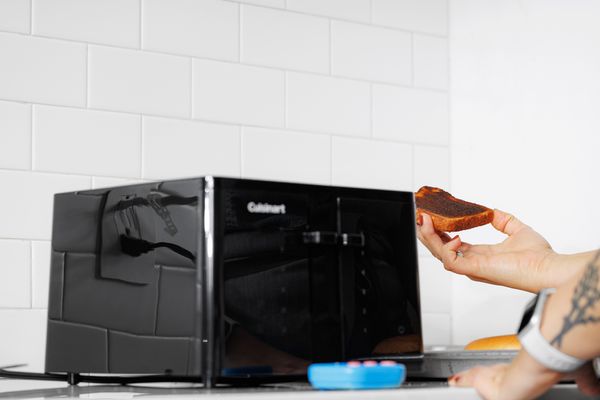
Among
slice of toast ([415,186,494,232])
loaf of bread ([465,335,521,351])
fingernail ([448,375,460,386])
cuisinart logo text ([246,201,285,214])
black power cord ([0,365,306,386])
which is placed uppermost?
slice of toast ([415,186,494,232])

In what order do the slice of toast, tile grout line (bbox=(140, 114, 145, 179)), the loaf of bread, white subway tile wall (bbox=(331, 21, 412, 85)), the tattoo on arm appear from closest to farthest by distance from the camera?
the tattoo on arm < the loaf of bread < the slice of toast < tile grout line (bbox=(140, 114, 145, 179)) < white subway tile wall (bbox=(331, 21, 412, 85))

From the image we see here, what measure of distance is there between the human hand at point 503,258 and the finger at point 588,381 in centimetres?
42

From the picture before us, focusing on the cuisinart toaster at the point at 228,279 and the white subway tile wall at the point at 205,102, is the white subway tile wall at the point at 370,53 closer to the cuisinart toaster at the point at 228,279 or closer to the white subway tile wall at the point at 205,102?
the white subway tile wall at the point at 205,102

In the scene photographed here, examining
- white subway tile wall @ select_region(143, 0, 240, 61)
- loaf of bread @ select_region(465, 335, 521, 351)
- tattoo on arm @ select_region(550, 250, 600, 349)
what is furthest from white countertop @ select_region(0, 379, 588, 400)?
white subway tile wall @ select_region(143, 0, 240, 61)

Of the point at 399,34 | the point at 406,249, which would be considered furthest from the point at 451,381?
the point at 399,34

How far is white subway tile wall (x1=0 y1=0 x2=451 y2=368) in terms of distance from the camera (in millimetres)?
1425

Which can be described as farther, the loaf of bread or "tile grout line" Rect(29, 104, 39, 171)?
"tile grout line" Rect(29, 104, 39, 171)

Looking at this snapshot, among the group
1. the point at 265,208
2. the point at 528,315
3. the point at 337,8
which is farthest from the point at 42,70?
the point at 528,315

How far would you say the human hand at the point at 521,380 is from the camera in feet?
2.64

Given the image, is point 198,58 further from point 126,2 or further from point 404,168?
point 404,168

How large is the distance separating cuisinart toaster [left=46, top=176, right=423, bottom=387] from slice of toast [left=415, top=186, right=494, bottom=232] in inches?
10.8

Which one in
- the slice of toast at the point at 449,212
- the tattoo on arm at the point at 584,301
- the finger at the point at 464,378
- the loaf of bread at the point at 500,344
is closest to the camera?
the tattoo on arm at the point at 584,301

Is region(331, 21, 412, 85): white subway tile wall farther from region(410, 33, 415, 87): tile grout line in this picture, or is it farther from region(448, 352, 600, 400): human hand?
region(448, 352, 600, 400): human hand

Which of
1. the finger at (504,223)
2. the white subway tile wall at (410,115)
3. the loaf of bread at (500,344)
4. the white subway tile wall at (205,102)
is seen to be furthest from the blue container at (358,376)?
the white subway tile wall at (410,115)
